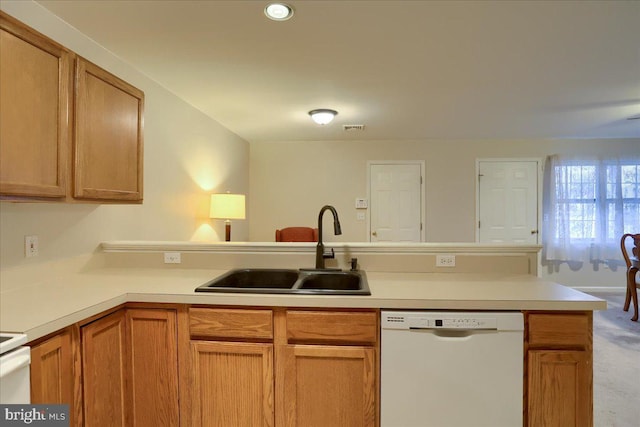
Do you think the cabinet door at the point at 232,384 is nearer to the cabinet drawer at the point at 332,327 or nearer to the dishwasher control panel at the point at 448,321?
the cabinet drawer at the point at 332,327

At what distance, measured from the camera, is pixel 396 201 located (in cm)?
516

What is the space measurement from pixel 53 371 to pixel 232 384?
0.69 meters

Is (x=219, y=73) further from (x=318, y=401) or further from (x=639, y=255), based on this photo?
(x=639, y=255)

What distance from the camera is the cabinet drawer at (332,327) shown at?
1512 mm

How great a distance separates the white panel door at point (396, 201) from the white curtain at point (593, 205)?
76.6 inches

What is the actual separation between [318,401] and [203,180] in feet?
8.78

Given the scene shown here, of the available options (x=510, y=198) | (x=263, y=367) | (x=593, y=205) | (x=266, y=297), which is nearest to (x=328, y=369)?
(x=263, y=367)

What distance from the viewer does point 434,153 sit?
5094 millimetres

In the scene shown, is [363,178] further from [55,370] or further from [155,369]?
[55,370]

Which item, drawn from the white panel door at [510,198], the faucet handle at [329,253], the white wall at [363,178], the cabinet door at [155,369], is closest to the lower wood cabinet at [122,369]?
the cabinet door at [155,369]

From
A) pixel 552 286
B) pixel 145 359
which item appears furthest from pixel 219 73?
pixel 552 286

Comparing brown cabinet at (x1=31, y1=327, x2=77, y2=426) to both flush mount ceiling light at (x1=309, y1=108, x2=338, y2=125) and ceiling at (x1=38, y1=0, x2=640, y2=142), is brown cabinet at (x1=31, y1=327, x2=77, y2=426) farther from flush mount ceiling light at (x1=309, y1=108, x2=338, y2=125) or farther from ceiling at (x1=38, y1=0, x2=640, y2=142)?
flush mount ceiling light at (x1=309, y1=108, x2=338, y2=125)

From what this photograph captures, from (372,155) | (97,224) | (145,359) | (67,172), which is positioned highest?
(372,155)

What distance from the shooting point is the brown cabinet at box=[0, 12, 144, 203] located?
128cm
